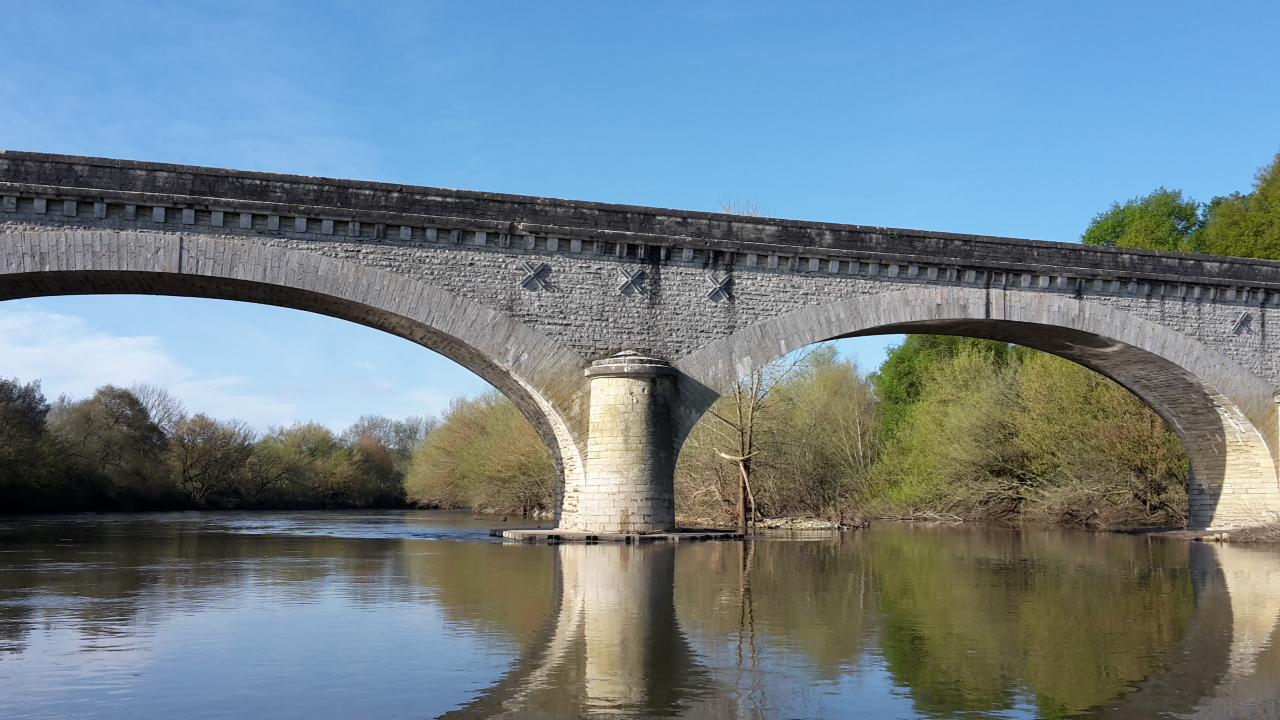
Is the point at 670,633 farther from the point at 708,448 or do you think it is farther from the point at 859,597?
the point at 708,448

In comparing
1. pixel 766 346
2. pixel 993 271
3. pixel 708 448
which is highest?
pixel 993 271

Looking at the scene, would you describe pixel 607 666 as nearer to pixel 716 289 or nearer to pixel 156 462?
pixel 716 289

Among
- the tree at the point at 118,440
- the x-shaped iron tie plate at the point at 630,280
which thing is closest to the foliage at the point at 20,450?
the tree at the point at 118,440

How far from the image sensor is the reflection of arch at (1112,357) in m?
18.2

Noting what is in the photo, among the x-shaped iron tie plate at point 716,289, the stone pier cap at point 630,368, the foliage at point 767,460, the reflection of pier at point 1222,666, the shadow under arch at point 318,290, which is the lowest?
the reflection of pier at point 1222,666

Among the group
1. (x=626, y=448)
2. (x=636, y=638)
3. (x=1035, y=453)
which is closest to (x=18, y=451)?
(x=626, y=448)

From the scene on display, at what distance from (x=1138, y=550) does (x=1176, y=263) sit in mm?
6772

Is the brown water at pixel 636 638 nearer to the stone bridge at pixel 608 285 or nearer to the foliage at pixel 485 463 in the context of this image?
the stone bridge at pixel 608 285

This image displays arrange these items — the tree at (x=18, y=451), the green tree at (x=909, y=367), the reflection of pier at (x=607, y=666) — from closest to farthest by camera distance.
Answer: the reflection of pier at (x=607, y=666)
the tree at (x=18, y=451)
the green tree at (x=909, y=367)

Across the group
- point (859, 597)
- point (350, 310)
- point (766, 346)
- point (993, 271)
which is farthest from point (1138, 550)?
point (350, 310)

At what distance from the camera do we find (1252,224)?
2961 centimetres

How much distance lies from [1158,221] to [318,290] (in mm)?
30430

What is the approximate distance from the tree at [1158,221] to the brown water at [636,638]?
24290 millimetres

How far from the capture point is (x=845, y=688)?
5.66m
